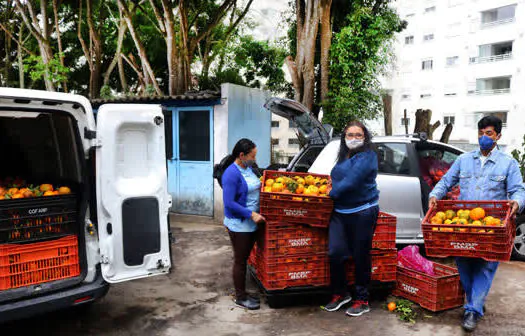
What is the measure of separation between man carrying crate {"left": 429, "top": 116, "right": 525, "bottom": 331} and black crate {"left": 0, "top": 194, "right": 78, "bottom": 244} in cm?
350

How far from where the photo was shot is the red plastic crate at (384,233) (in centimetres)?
472

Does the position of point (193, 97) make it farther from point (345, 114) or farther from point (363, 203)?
point (363, 203)

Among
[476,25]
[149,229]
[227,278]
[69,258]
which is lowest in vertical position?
[227,278]

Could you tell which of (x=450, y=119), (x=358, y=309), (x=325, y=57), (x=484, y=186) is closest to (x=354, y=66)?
(x=325, y=57)

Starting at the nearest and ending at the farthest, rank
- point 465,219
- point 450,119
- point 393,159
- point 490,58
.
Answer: point 465,219 → point 393,159 → point 490,58 → point 450,119

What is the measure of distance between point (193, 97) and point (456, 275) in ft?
20.4

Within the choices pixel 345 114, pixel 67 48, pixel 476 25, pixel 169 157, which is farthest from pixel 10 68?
pixel 476 25

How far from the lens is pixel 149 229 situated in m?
3.89

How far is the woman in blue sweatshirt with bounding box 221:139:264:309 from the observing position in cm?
441

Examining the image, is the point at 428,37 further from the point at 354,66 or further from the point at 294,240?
the point at 294,240

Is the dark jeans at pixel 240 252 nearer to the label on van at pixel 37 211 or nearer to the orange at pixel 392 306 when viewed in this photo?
the orange at pixel 392 306

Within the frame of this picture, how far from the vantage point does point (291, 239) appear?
181 inches

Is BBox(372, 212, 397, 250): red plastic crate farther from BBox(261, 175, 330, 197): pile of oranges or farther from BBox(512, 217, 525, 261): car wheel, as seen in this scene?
BBox(512, 217, 525, 261): car wheel

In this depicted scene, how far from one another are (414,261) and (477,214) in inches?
46.4
